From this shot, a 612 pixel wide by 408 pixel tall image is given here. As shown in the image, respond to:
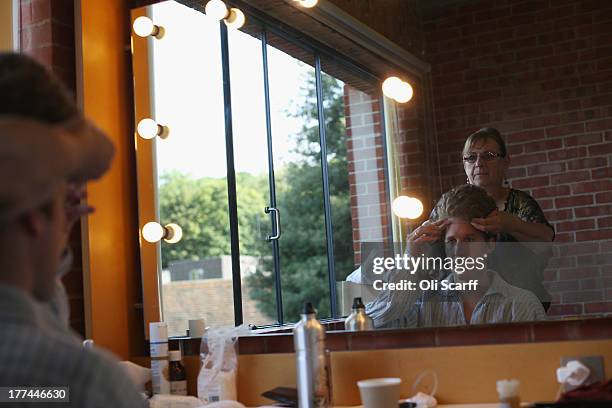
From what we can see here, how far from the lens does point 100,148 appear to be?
760 mm

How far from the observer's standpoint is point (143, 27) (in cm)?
229

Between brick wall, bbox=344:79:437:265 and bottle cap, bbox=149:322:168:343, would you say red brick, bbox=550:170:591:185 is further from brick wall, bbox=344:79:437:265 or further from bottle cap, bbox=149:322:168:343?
bottle cap, bbox=149:322:168:343

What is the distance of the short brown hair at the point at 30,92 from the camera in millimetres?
684

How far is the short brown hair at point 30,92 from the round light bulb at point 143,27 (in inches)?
63.7

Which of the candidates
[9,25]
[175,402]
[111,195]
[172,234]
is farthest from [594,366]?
[9,25]

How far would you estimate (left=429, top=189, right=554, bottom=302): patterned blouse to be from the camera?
5.66ft

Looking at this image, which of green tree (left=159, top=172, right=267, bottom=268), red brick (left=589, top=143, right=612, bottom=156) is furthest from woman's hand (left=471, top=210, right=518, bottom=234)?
green tree (left=159, top=172, right=267, bottom=268)

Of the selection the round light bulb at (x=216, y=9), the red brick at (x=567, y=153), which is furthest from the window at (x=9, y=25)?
the red brick at (x=567, y=153)

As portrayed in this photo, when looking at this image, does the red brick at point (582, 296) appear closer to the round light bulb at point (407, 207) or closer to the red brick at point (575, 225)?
the red brick at point (575, 225)

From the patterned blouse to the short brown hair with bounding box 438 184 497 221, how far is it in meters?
0.02

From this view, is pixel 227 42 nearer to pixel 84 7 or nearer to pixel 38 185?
pixel 84 7

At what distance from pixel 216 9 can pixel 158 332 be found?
0.93 m

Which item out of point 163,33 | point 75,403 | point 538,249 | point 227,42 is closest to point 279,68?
point 227,42

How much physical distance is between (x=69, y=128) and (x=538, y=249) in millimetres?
1264
